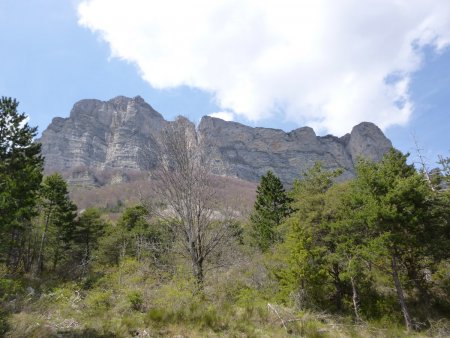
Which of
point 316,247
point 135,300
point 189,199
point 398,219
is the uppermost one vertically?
point 189,199

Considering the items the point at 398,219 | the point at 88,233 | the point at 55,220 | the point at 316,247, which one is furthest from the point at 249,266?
the point at 88,233

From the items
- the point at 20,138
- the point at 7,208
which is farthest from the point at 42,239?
the point at 7,208

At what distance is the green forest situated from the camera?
7801mm

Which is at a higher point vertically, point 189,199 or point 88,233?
point 88,233

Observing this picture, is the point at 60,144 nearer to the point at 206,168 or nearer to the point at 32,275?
the point at 32,275

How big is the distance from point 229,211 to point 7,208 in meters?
6.81

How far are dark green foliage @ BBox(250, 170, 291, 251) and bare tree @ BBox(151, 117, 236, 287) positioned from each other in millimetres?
20815

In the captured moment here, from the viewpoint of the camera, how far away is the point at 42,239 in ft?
93.0

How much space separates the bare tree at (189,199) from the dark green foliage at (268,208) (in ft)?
68.3

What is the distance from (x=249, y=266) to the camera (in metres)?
17.6

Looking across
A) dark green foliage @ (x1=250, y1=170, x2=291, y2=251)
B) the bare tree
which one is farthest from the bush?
dark green foliage @ (x1=250, y1=170, x2=291, y2=251)

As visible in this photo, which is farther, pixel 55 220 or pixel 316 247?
pixel 55 220

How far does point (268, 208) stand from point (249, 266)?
17351mm

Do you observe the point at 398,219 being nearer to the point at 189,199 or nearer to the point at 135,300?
the point at 189,199
